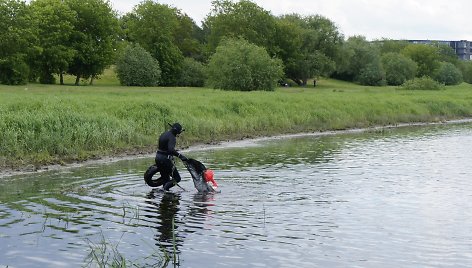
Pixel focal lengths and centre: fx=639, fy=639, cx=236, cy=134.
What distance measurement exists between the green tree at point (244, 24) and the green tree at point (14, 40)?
34.7 metres

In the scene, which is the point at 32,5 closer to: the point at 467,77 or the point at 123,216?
the point at 123,216

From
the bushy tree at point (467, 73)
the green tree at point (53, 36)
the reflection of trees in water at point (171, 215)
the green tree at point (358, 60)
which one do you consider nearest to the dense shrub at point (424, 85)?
the green tree at point (358, 60)

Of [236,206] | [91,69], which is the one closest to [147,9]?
[91,69]

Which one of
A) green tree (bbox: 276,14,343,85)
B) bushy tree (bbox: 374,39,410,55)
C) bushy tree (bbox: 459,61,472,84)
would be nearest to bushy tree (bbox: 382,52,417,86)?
green tree (bbox: 276,14,343,85)

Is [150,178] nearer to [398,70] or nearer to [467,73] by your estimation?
[398,70]

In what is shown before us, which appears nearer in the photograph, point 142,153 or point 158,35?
point 142,153

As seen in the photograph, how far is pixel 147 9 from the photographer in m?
96.6

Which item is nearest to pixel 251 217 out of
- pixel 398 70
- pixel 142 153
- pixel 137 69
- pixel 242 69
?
pixel 142 153

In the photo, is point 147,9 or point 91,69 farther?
point 147,9

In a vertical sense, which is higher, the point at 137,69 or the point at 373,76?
the point at 137,69

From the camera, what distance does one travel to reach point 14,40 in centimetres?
6869

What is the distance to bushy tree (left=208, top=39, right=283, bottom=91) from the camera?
64.8 m

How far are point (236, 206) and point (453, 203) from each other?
19.7ft

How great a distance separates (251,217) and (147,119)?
60.6 feet
